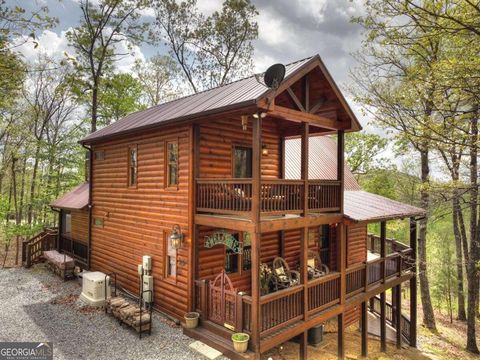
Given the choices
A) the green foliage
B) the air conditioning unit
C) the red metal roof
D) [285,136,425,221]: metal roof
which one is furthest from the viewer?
the green foliage

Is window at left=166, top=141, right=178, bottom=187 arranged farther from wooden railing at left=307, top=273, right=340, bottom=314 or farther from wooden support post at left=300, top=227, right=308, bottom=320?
wooden railing at left=307, top=273, right=340, bottom=314

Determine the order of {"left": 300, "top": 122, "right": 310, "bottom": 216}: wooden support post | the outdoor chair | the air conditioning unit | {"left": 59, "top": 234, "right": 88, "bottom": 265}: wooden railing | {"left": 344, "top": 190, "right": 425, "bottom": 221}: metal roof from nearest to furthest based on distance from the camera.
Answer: {"left": 300, "top": 122, "right": 310, "bottom": 216}: wooden support post, the outdoor chair, {"left": 344, "top": 190, "right": 425, "bottom": 221}: metal roof, the air conditioning unit, {"left": 59, "top": 234, "right": 88, "bottom": 265}: wooden railing

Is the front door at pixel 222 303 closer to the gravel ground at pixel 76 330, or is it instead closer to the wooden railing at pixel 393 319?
the gravel ground at pixel 76 330

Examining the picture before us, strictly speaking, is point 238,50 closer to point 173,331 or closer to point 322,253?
point 322,253

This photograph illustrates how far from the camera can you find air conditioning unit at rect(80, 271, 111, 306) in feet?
34.1

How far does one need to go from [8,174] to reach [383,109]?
30.2m

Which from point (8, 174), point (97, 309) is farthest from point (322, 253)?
point (8, 174)

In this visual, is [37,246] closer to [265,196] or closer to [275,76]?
[265,196]

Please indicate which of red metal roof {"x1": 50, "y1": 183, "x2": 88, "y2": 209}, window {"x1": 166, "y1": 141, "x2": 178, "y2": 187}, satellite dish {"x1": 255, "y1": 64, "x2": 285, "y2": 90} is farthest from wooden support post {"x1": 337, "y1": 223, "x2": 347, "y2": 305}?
red metal roof {"x1": 50, "y1": 183, "x2": 88, "y2": 209}

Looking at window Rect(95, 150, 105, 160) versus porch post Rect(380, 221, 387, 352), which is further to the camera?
window Rect(95, 150, 105, 160)

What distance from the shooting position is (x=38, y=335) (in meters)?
8.30

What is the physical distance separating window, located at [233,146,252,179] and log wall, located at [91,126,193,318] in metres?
1.90

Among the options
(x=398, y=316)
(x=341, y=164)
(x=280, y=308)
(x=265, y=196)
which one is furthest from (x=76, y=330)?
(x=398, y=316)

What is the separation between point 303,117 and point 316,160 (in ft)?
23.5
